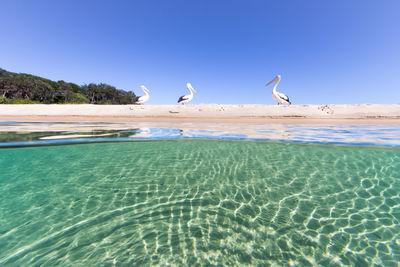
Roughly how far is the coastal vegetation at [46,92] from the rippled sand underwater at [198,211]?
116ft

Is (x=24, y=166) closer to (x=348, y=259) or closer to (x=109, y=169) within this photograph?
(x=109, y=169)

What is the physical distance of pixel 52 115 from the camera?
14.8 metres

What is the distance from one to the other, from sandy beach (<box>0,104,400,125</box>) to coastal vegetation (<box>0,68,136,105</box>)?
60.9ft

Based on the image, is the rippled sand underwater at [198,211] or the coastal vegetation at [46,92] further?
the coastal vegetation at [46,92]

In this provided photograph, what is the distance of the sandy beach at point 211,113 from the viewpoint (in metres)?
12.8

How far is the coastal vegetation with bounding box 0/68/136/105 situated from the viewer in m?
37.3

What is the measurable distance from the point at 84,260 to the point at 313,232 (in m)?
2.58

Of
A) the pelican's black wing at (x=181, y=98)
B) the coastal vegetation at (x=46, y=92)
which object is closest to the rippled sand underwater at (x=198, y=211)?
the pelican's black wing at (x=181, y=98)

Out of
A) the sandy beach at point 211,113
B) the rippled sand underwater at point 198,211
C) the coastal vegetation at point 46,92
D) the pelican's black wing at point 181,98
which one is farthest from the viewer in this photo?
the coastal vegetation at point 46,92

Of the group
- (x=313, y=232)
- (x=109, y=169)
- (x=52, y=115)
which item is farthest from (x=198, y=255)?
(x=52, y=115)

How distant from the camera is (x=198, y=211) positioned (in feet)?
7.48

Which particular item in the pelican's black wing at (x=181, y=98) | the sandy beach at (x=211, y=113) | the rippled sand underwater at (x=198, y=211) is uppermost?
the pelican's black wing at (x=181, y=98)

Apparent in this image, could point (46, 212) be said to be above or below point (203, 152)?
below

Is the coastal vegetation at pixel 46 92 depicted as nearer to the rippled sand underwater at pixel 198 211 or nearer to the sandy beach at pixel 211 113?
the sandy beach at pixel 211 113
